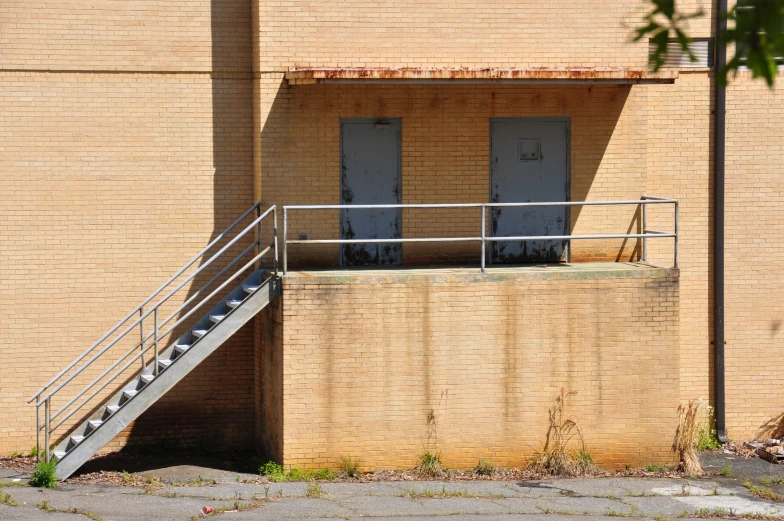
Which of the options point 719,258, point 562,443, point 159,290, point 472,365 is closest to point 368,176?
point 472,365

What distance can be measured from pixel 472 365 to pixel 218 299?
3867mm

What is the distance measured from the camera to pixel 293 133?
1401 cm

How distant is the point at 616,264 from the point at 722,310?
6.23 ft

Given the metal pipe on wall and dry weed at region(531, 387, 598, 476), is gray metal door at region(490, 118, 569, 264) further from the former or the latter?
dry weed at region(531, 387, 598, 476)

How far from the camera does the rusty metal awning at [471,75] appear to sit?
13.2 metres

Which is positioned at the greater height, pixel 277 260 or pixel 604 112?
pixel 604 112

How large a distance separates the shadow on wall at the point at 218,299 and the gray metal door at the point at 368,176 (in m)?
1.36

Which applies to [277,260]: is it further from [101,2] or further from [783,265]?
[783,265]

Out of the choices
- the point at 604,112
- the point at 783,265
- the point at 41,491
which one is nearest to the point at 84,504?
the point at 41,491

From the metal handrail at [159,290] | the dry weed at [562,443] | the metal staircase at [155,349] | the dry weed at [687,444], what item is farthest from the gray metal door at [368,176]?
the dry weed at [687,444]

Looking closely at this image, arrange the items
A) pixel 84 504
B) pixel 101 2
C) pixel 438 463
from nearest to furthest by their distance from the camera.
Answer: pixel 84 504, pixel 438 463, pixel 101 2

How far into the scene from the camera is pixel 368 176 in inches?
561

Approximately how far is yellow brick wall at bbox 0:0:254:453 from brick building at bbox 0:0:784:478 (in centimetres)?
3

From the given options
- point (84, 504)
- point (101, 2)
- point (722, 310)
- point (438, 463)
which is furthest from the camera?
point (722, 310)
